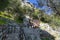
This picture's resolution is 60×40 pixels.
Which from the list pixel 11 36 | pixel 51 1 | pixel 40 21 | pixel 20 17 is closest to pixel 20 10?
pixel 20 17

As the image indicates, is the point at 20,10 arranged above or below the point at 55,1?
above

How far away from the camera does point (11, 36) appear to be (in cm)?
1428

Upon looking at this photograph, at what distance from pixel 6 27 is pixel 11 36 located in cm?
90

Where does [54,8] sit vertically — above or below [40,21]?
below

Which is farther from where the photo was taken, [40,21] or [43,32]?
[40,21]

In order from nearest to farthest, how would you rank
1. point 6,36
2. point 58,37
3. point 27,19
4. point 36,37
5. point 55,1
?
point 55,1, point 6,36, point 36,37, point 58,37, point 27,19

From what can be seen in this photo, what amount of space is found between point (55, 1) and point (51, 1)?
35 cm

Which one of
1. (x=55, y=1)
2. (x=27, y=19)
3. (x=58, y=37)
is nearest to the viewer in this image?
(x=55, y=1)

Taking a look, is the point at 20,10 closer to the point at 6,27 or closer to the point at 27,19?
the point at 27,19

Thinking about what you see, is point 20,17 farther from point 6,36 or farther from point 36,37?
point 6,36

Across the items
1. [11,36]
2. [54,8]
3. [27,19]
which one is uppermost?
[27,19]

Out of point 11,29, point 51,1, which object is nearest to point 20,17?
point 11,29

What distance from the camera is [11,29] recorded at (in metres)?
14.9

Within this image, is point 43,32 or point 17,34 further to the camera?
point 43,32
